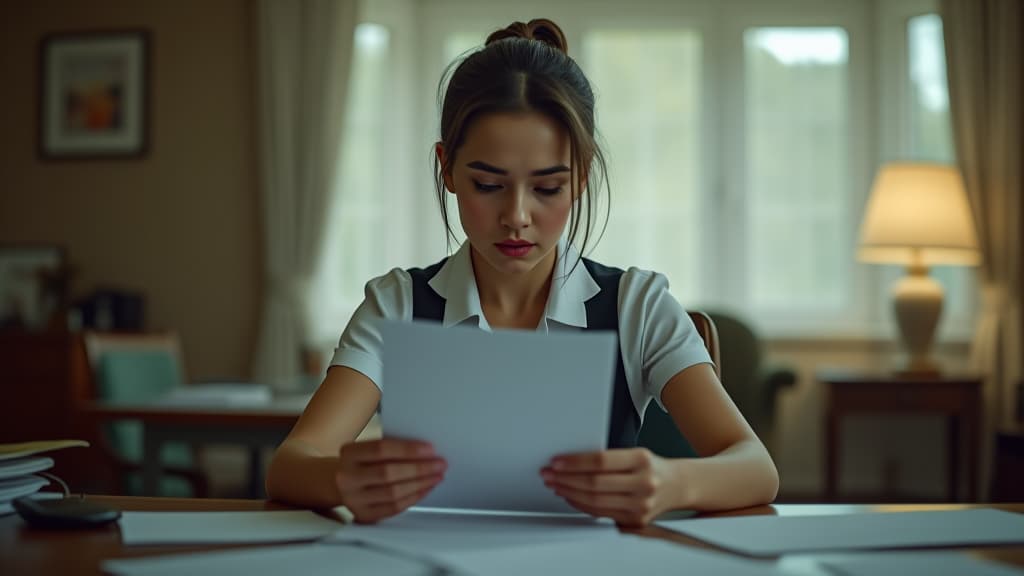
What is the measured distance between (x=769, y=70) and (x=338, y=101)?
2067 mm

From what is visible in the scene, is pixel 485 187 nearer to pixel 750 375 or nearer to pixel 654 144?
pixel 750 375

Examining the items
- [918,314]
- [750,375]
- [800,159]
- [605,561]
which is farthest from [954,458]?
[605,561]

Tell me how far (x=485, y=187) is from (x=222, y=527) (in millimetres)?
494

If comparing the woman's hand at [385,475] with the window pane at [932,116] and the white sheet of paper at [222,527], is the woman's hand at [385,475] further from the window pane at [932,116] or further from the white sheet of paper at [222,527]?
the window pane at [932,116]

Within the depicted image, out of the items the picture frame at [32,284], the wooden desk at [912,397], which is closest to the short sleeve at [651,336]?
the wooden desk at [912,397]

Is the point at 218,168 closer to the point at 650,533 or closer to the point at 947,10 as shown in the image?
the point at 947,10

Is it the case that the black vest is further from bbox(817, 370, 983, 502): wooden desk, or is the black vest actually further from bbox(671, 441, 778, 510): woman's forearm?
bbox(817, 370, 983, 502): wooden desk

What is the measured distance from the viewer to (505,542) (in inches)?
34.3

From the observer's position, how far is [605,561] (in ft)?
2.64

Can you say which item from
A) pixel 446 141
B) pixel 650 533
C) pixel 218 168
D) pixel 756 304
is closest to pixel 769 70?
pixel 756 304

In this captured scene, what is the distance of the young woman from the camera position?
36.2 inches

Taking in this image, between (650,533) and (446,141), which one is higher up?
(446,141)

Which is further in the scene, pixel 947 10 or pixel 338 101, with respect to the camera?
pixel 338 101

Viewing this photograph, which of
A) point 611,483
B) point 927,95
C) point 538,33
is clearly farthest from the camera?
point 927,95
